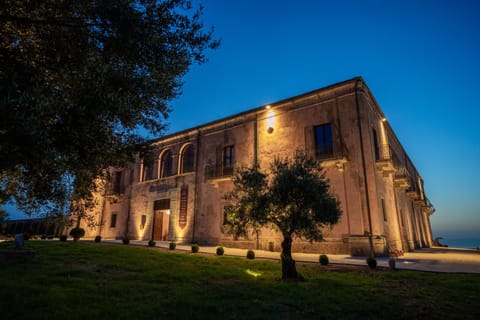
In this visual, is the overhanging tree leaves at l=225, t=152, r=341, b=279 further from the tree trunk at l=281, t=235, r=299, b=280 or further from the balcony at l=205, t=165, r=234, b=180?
the balcony at l=205, t=165, r=234, b=180

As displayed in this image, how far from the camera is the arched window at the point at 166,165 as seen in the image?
1000 inches

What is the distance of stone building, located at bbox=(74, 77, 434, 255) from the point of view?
1524 centimetres

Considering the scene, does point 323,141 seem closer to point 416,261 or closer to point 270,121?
point 270,121

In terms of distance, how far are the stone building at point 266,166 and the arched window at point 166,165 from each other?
0.35 feet

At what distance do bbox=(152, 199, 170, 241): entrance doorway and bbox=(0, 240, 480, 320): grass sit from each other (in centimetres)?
1406

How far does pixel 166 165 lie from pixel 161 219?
5.20 meters

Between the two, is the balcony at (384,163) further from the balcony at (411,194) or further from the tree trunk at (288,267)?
the tree trunk at (288,267)

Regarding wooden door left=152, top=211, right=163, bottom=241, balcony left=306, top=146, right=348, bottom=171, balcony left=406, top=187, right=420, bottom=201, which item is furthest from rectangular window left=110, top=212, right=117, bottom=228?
balcony left=406, top=187, right=420, bottom=201

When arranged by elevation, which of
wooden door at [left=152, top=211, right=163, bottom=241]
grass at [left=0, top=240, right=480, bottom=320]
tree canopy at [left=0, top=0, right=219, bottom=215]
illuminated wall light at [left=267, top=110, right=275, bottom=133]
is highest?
illuminated wall light at [left=267, top=110, right=275, bottom=133]

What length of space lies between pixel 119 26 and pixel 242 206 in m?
6.47

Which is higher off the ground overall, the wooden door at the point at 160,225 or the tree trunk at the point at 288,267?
the wooden door at the point at 160,225

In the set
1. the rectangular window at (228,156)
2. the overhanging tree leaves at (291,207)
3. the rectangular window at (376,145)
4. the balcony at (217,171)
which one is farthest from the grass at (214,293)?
the rectangular window at (228,156)

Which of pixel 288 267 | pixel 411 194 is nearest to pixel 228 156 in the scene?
pixel 288 267

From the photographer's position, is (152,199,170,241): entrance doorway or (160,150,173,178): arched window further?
(160,150,173,178): arched window
